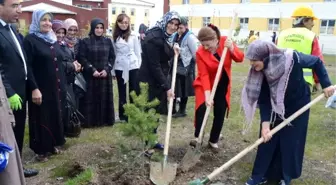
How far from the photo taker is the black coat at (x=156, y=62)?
386 centimetres

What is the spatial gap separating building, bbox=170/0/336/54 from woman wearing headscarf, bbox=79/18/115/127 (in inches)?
844

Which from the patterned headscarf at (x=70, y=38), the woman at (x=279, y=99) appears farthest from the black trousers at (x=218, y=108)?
the patterned headscarf at (x=70, y=38)

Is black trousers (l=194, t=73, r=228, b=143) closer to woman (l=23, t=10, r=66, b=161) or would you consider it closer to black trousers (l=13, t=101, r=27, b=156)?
woman (l=23, t=10, r=66, b=161)

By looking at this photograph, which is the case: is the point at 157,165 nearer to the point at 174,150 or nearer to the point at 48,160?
the point at 174,150

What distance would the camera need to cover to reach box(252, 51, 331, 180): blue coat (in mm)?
3045

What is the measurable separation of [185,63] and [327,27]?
2464 cm

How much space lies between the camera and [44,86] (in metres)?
3.87

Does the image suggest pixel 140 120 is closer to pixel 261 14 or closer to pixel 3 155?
pixel 3 155

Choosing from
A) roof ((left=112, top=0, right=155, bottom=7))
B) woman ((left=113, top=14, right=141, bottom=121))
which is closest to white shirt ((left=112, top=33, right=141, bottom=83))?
woman ((left=113, top=14, right=141, bottom=121))

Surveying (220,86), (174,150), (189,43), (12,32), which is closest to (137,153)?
(174,150)

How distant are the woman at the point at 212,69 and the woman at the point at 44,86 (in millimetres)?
1639

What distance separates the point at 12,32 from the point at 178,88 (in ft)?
10.2

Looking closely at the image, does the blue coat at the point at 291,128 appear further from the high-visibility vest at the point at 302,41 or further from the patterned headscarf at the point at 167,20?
the patterned headscarf at the point at 167,20

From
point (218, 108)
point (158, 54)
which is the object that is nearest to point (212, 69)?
point (218, 108)
